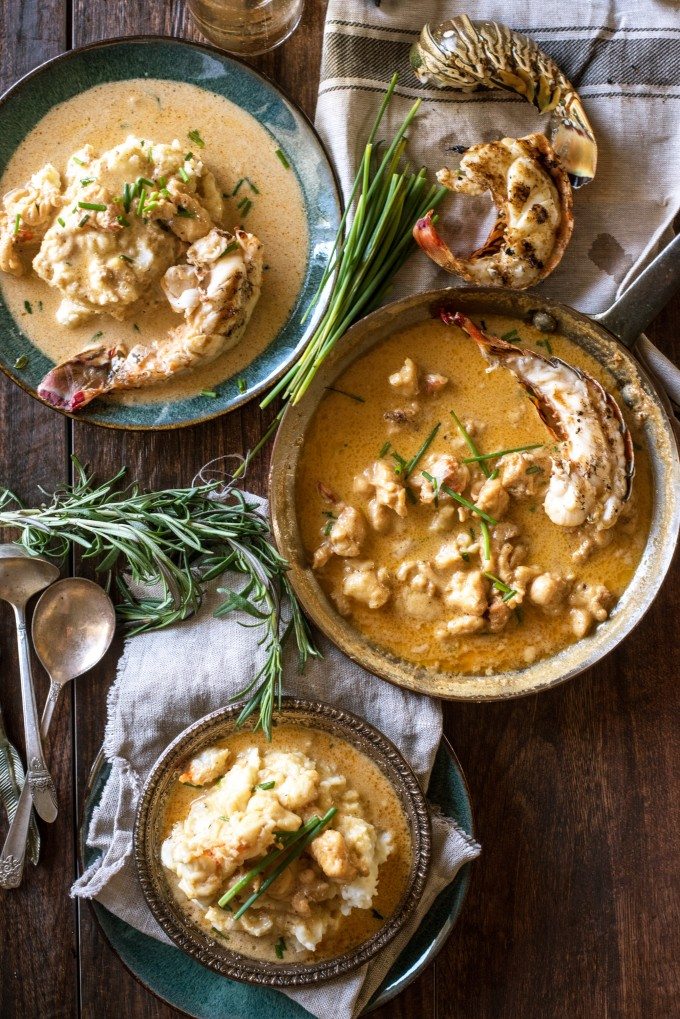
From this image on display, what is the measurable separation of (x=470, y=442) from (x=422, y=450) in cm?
12

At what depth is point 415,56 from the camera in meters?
2.07

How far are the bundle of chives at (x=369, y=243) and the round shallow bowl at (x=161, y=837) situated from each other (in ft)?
2.15

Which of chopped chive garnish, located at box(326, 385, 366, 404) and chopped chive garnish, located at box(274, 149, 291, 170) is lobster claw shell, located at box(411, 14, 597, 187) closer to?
chopped chive garnish, located at box(274, 149, 291, 170)

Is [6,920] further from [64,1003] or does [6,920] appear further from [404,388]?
[404,388]

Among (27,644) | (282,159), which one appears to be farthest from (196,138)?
(27,644)

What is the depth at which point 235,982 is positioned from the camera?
2061 mm

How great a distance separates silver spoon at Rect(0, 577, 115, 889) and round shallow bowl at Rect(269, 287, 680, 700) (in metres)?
0.51

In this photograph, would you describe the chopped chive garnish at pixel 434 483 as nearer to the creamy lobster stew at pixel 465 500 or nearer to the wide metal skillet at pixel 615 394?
the creamy lobster stew at pixel 465 500

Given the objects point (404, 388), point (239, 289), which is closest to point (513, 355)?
point (404, 388)

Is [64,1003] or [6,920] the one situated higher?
[6,920]

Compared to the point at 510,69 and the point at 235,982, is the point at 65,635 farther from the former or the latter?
the point at 510,69

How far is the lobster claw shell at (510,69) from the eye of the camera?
6.55 ft

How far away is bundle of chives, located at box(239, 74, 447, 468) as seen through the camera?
1.96 metres

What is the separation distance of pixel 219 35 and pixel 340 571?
4.45 ft
